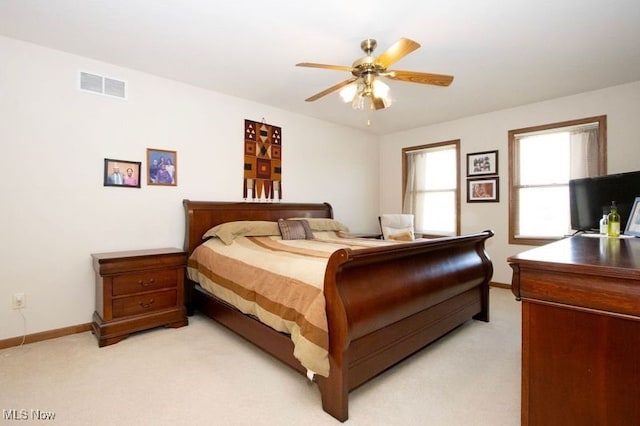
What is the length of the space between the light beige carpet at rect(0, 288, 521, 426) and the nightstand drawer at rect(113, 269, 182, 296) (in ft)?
1.41

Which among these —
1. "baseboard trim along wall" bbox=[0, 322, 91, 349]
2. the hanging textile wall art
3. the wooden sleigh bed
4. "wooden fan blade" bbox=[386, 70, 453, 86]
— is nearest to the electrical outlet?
"baseboard trim along wall" bbox=[0, 322, 91, 349]

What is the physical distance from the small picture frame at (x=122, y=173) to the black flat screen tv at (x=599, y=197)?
4489mm

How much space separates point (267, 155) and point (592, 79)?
383cm

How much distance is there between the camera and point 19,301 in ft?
8.43

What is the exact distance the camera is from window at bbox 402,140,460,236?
493cm

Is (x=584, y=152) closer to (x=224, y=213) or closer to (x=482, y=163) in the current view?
(x=482, y=163)

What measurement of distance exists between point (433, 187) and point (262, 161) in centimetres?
290

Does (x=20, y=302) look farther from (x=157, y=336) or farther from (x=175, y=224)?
(x=175, y=224)

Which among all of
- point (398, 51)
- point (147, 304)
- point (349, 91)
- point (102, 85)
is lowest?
point (147, 304)

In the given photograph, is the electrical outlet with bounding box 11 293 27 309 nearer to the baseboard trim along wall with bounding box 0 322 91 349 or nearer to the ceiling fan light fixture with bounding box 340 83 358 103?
the baseboard trim along wall with bounding box 0 322 91 349

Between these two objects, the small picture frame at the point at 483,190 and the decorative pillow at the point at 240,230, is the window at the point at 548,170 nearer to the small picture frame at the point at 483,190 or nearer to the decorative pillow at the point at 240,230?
the small picture frame at the point at 483,190

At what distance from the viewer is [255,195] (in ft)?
13.3

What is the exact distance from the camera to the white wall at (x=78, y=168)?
2.56 meters

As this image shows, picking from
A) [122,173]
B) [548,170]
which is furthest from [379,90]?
[548,170]
